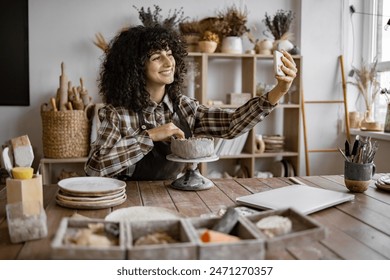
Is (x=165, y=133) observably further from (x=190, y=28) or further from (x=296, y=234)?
(x=190, y=28)

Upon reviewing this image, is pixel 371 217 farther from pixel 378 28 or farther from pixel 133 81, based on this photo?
pixel 378 28

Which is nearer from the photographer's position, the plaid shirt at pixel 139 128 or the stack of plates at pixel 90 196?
the stack of plates at pixel 90 196

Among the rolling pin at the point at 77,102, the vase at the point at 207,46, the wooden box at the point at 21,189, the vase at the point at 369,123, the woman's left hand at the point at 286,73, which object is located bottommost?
the wooden box at the point at 21,189

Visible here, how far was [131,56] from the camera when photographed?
207 cm

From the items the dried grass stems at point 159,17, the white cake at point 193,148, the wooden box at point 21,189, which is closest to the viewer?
the wooden box at point 21,189

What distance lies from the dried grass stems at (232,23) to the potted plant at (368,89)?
111 cm

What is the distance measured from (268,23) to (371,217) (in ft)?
8.80

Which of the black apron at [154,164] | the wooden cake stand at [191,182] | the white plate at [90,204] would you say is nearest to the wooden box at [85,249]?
the white plate at [90,204]

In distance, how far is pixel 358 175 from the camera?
5.43 feet

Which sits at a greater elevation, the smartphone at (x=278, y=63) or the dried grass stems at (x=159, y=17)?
the dried grass stems at (x=159, y=17)

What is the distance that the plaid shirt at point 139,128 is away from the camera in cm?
183

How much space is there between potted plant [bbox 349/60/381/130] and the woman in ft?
6.66

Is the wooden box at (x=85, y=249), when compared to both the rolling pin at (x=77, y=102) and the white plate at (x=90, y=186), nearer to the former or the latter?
the white plate at (x=90, y=186)
